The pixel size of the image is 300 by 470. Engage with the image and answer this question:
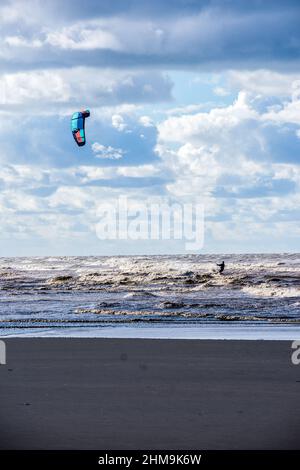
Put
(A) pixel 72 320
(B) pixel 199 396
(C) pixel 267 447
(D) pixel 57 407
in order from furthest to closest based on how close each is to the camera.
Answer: (A) pixel 72 320 → (B) pixel 199 396 → (D) pixel 57 407 → (C) pixel 267 447

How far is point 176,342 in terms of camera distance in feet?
54.4

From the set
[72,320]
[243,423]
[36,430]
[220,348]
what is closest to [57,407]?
[36,430]

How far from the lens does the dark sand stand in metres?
7.74

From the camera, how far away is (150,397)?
10.1m
